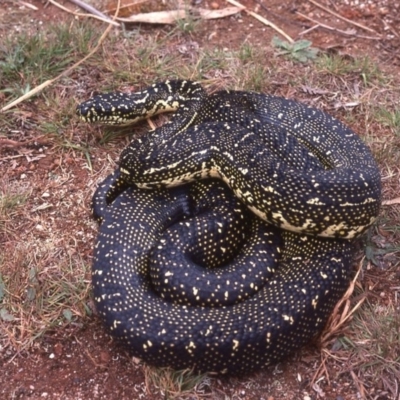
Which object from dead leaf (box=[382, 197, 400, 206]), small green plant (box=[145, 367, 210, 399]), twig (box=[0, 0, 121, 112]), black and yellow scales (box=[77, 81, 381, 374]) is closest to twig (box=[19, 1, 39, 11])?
twig (box=[0, 0, 121, 112])

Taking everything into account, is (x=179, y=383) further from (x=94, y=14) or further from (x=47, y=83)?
(x=94, y=14)

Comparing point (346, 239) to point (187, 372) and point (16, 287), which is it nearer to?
point (187, 372)

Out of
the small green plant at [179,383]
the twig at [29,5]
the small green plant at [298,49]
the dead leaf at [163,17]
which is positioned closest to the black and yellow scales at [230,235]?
the small green plant at [179,383]

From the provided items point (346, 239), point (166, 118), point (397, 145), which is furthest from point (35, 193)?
point (397, 145)

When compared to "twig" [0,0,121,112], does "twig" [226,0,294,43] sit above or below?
above

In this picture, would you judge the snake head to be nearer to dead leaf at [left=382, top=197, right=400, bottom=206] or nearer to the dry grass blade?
dead leaf at [left=382, top=197, right=400, bottom=206]

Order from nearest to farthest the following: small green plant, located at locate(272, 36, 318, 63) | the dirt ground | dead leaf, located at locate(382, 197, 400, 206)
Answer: the dirt ground < dead leaf, located at locate(382, 197, 400, 206) < small green plant, located at locate(272, 36, 318, 63)
